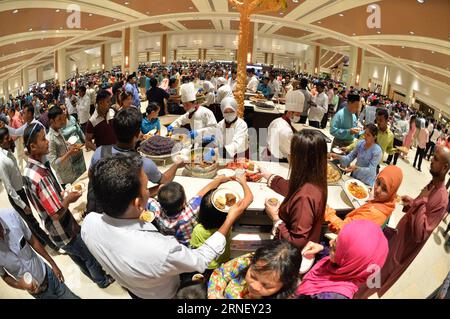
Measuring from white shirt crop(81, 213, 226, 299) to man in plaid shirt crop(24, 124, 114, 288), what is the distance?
68 cm

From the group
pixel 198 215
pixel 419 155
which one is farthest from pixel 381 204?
pixel 198 215

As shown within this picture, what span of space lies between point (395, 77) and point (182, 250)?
3.32 m

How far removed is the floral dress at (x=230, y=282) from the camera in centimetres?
105

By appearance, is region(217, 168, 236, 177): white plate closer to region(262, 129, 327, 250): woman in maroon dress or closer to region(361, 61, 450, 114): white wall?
region(262, 129, 327, 250): woman in maroon dress

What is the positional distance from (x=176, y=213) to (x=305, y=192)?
64 centimetres

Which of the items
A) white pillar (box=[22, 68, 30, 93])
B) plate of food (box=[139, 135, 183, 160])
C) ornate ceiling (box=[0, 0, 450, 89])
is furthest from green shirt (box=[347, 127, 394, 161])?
white pillar (box=[22, 68, 30, 93])

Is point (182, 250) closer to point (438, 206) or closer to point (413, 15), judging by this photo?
point (438, 206)

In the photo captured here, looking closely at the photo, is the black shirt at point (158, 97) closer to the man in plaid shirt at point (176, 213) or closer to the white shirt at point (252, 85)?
the man in plaid shirt at point (176, 213)

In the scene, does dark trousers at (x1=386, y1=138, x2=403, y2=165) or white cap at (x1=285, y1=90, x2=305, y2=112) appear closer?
dark trousers at (x1=386, y1=138, x2=403, y2=165)

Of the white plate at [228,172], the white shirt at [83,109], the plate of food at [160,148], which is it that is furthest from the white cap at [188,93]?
the white shirt at [83,109]

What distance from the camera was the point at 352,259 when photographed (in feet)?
3.29

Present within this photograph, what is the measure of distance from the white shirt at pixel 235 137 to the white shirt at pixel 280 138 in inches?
9.5

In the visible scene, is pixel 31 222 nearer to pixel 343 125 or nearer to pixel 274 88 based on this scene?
pixel 343 125

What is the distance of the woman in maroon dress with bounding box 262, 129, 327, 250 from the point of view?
1148mm
